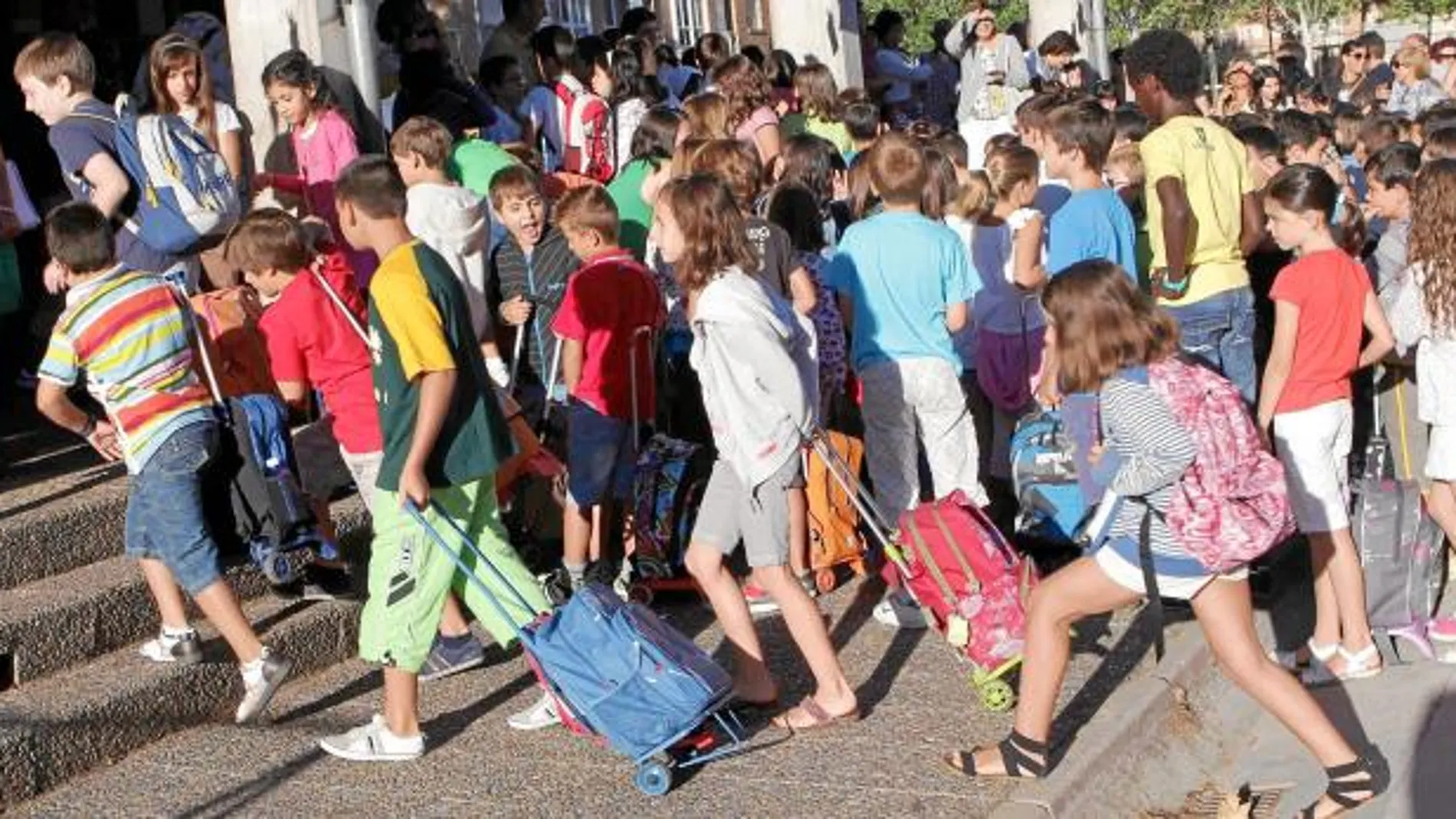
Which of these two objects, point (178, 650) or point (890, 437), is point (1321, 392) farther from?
point (178, 650)

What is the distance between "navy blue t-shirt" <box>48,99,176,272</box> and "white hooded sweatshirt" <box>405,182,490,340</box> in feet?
3.28

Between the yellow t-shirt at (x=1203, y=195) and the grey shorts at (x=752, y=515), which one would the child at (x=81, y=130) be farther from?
the yellow t-shirt at (x=1203, y=195)

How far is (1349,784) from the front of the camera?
660 cm

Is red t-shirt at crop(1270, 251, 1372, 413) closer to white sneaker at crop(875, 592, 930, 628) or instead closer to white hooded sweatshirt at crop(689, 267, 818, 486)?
white sneaker at crop(875, 592, 930, 628)

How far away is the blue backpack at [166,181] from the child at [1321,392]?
4070 mm

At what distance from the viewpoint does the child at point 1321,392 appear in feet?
26.9

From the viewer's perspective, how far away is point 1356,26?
170 feet

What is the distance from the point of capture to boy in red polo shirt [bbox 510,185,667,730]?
8.54 metres

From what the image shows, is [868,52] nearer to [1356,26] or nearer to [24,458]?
[24,458]

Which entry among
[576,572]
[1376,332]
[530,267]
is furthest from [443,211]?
[1376,332]

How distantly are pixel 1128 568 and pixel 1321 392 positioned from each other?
2.01m

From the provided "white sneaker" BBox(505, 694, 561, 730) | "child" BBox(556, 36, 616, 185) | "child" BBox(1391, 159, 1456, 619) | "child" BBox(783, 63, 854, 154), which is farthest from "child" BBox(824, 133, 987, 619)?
"child" BBox(783, 63, 854, 154)

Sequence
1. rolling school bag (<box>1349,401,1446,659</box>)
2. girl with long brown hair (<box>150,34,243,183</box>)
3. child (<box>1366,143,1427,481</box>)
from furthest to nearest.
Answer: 1. child (<box>1366,143,1427,481</box>)
2. girl with long brown hair (<box>150,34,243,183</box>)
3. rolling school bag (<box>1349,401,1446,659</box>)

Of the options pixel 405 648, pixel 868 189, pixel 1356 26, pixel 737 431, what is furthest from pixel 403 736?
pixel 1356 26
